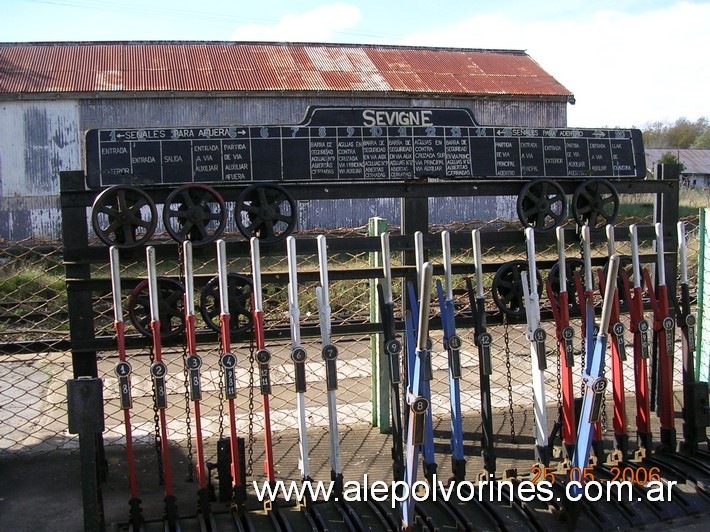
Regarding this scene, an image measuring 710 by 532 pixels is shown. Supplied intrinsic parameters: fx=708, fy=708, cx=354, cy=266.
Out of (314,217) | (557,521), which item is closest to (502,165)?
(557,521)

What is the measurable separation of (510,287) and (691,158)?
51.3 meters

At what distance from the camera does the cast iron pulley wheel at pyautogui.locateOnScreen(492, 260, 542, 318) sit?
4.73 metres

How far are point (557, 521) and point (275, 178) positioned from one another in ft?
8.79

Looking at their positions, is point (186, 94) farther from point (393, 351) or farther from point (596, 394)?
point (596, 394)

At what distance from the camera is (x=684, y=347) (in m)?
4.79

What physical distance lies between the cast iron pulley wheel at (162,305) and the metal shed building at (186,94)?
44.3ft

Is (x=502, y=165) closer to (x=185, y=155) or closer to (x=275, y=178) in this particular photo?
(x=275, y=178)

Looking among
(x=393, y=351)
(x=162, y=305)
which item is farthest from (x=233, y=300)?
(x=393, y=351)

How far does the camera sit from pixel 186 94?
Answer: 18750 millimetres

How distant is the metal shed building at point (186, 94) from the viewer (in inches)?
739

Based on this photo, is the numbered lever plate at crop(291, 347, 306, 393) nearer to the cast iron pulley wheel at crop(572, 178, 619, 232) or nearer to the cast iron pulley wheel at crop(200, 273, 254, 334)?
the cast iron pulley wheel at crop(200, 273, 254, 334)

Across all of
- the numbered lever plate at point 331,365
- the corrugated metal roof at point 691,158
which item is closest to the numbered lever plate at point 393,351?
the numbered lever plate at point 331,365

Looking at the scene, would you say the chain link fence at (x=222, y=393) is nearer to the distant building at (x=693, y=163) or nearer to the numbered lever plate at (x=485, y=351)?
the numbered lever plate at (x=485, y=351)

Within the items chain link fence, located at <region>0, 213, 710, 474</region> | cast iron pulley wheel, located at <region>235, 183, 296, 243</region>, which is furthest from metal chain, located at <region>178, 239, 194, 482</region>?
cast iron pulley wheel, located at <region>235, 183, 296, 243</region>
